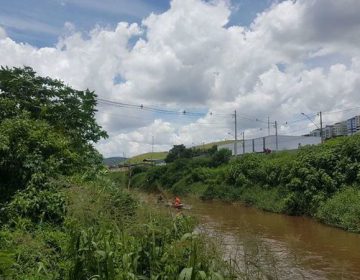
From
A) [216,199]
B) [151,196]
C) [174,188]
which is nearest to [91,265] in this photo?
[151,196]

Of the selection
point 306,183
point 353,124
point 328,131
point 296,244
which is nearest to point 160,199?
point 296,244

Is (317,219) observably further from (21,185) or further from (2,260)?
(2,260)

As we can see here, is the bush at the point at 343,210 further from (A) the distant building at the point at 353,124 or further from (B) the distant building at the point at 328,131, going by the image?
(B) the distant building at the point at 328,131

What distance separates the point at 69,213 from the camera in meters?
7.75

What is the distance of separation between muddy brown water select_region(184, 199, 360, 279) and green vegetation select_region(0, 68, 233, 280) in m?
0.47

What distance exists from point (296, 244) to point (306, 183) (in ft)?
26.6

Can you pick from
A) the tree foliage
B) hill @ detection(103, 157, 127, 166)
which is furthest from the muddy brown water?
the tree foliage

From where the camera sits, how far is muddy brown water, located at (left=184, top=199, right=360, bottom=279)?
16.5 feet

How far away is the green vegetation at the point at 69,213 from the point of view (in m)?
5.26

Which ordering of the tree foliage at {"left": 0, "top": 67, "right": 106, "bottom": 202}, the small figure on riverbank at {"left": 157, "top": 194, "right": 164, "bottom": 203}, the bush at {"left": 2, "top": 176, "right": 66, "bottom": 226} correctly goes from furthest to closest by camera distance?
the tree foliage at {"left": 0, "top": 67, "right": 106, "bottom": 202}, the bush at {"left": 2, "top": 176, "right": 66, "bottom": 226}, the small figure on riverbank at {"left": 157, "top": 194, "right": 164, "bottom": 203}

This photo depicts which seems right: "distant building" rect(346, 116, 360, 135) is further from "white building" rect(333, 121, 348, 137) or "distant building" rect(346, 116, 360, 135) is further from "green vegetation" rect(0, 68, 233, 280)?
"green vegetation" rect(0, 68, 233, 280)

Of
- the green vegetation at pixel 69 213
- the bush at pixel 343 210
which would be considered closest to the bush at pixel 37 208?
the green vegetation at pixel 69 213

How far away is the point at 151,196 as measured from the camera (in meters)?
7.66

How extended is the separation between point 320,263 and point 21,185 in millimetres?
9547
